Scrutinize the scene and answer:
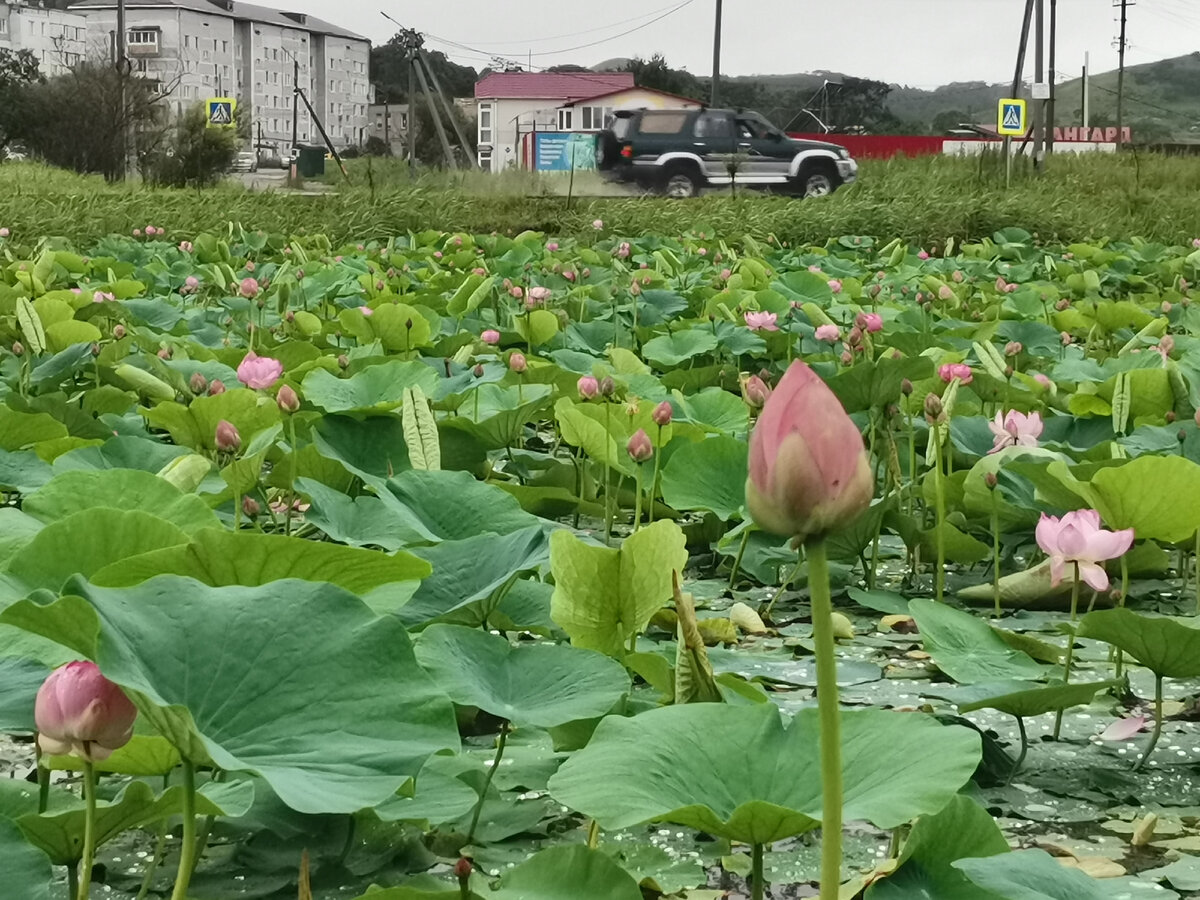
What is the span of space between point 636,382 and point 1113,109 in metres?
101

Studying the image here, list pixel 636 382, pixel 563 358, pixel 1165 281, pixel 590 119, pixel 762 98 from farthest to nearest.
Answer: pixel 762 98 < pixel 590 119 < pixel 1165 281 < pixel 563 358 < pixel 636 382

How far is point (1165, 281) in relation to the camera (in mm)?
4512

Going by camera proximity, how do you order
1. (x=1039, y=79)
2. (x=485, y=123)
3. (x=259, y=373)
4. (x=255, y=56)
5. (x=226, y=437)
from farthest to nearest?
(x=255, y=56)
(x=485, y=123)
(x=1039, y=79)
(x=259, y=373)
(x=226, y=437)

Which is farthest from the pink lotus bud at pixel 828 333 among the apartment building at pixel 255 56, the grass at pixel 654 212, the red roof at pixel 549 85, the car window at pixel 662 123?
the apartment building at pixel 255 56

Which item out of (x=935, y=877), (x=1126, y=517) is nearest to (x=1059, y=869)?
(x=935, y=877)

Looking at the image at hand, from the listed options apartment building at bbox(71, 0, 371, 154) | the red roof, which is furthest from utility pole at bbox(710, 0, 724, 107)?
apartment building at bbox(71, 0, 371, 154)

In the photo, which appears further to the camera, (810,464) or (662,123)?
(662,123)

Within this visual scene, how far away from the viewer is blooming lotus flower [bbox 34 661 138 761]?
467mm

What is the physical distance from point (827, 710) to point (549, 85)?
1644 inches

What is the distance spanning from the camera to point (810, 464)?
39 centimetres

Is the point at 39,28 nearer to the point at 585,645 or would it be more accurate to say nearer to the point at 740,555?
the point at 740,555

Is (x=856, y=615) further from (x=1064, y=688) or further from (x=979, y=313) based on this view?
(x=979, y=313)

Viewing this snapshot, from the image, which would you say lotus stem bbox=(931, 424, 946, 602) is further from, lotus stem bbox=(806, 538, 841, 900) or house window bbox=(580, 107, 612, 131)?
house window bbox=(580, 107, 612, 131)

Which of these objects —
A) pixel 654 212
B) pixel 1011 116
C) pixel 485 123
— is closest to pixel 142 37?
pixel 485 123
